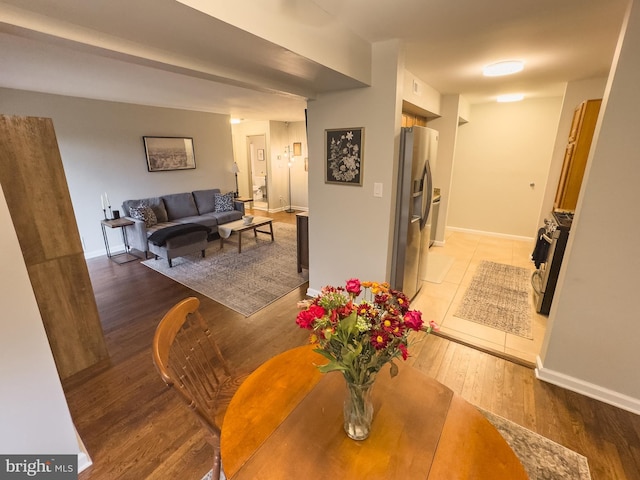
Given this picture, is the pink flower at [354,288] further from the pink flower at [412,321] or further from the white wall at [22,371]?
the white wall at [22,371]

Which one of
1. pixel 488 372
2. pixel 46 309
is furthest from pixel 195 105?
pixel 488 372

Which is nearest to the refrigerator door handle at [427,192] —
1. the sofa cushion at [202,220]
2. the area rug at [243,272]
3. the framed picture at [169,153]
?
the area rug at [243,272]

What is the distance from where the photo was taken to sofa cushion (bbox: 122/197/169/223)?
15.4 ft

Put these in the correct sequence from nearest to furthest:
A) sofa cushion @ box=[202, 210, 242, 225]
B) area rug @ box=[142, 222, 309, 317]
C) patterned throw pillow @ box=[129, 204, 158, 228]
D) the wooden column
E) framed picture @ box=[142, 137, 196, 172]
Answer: the wooden column → area rug @ box=[142, 222, 309, 317] → patterned throw pillow @ box=[129, 204, 158, 228] → framed picture @ box=[142, 137, 196, 172] → sofa cushion @ box=[202, 210, 242, 225]

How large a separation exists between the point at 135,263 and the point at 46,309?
8.27ft

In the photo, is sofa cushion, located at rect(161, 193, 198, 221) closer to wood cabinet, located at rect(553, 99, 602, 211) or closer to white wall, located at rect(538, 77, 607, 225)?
wood cabinet, located at rect(553, 99, 602, 211)

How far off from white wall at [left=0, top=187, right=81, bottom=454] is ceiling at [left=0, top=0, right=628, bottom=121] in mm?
802

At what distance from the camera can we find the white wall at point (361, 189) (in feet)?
7.65


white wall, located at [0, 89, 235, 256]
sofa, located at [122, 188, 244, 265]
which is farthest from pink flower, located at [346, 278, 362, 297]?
white wall, located at [0, 89, 235, 256]

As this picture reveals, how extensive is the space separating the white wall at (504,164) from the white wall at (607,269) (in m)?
3.49

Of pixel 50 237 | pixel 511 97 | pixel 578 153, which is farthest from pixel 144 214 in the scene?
pixel 511 97

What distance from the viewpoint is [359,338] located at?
0.81m

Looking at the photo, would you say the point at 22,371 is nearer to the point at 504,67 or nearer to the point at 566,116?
the point at 504,67

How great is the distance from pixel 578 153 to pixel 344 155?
8.00ft
